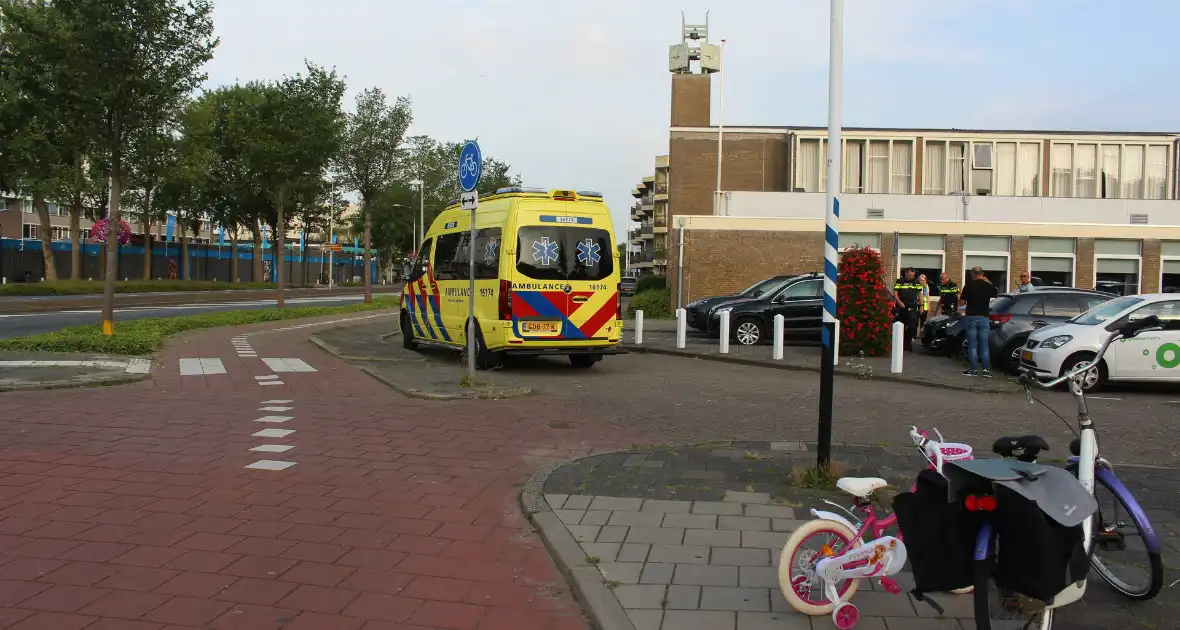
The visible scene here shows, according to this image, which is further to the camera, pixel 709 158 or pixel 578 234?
pixel 709 158

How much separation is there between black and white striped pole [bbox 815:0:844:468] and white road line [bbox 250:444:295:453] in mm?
4260

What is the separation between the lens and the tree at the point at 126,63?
14.8 meters

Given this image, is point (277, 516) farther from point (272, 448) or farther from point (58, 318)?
point (58, 318)

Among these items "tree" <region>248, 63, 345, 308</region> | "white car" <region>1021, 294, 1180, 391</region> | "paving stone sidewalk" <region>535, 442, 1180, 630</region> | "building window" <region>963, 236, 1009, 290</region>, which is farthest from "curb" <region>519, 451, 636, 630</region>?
"building window" <region>963, 236, 1009, 290</region>

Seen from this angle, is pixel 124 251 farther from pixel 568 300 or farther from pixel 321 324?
pixel 568 300

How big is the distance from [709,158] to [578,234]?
2651 cm

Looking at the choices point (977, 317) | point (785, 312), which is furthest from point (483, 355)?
point (785, 312)

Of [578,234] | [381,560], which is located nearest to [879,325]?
[578,234]

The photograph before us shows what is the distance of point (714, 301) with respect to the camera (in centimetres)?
2070

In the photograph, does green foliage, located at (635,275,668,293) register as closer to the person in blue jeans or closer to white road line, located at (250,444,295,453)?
the person in blue jeans

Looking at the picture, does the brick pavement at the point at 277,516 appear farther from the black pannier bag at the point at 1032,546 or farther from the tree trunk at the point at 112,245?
the tree trunk at the point at 112,245

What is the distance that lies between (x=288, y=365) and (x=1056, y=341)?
11.2 metres

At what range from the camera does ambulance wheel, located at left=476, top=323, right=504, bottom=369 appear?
13.4 meters

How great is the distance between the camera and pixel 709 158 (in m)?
38.7
